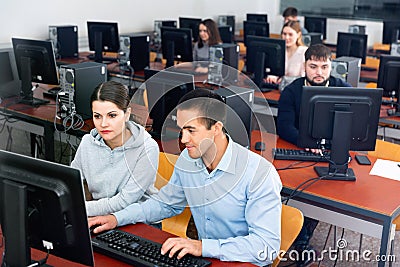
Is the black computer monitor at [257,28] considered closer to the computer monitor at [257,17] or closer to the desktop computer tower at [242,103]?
the computer monitor at [257,17]

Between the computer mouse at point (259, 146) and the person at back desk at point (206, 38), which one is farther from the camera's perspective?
the person at back desk at point (206, 38)

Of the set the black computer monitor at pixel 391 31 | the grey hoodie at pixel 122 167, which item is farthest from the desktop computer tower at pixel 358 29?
the grey hoodie at pixel 122 167

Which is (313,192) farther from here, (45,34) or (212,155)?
(45,34)

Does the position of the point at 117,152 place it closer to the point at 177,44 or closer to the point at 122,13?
the point at 177,44

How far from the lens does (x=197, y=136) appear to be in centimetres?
181

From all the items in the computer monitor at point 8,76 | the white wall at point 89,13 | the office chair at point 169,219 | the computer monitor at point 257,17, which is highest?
the white wall at point 89,13

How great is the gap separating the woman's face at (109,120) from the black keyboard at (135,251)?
21.5 inches

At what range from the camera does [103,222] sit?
196 centimetres

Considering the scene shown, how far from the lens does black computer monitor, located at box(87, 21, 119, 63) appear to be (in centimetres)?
580

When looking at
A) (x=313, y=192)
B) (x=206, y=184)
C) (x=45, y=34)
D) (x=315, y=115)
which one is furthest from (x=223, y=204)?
(x=45, y=34)

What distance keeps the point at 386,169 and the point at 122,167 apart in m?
1.36

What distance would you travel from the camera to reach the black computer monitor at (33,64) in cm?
375

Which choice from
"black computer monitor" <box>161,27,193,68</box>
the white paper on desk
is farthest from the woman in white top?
the white paper on desk

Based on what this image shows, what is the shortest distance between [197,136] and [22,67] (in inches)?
96.4
